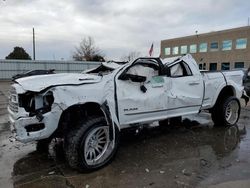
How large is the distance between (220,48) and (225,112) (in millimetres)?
45529

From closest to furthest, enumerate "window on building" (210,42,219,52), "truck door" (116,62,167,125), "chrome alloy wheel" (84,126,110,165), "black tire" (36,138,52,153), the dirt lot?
the dirt lot → "chrome alloy wheel" (84,126,110,165) → "truck door" (116,62,167,125) → "black tire" (36,138,52,153) → "window on building" (210,42,219,52)

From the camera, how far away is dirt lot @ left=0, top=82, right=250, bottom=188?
4262mm

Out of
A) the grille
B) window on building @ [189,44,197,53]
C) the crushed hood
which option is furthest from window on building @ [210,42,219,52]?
the grille

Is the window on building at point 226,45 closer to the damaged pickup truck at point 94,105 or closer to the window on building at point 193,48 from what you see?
the window on building at point 193,48

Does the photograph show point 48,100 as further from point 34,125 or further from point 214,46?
point 214,46

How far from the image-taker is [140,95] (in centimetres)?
554

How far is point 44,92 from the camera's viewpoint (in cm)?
441

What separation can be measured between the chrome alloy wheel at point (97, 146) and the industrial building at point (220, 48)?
43.5 meters

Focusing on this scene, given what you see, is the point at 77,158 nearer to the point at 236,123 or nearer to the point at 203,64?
the point at 236,123

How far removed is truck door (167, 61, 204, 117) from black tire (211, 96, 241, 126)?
994mm

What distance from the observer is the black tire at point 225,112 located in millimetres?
7645

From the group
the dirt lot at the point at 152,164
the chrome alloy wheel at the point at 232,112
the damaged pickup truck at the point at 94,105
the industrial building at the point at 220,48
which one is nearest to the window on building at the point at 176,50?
the industrial building at the point at 220,48

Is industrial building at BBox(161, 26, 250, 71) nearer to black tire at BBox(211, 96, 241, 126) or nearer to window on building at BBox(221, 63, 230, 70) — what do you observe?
window on building at BBox(221, 63, 230, 70)

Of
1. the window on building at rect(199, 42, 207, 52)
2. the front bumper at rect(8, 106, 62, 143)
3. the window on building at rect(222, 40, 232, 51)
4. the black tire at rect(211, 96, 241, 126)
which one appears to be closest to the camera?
the front bumper at rect(8, 106, 62, 143)
